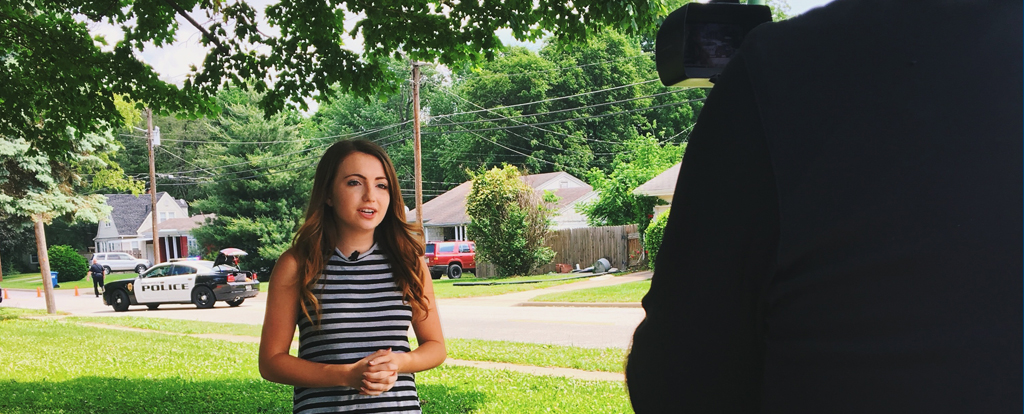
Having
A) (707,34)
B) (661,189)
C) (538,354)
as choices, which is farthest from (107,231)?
(707,34)

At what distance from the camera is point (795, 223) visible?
94cm

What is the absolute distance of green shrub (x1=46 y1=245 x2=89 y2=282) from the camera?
45094 millimetres

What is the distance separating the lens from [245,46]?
25.7ft

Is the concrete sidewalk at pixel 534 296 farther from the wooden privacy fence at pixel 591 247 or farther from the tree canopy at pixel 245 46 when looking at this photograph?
the tree canopy at pixel 245 46

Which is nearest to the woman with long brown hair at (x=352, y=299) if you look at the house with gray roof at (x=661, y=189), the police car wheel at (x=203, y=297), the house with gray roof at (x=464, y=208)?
the police car wheel at (x=203, y=297)

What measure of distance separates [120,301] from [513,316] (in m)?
12.9

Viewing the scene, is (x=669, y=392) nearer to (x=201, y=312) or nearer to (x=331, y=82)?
(x=331, y=82)

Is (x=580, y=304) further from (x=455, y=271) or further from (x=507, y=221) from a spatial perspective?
(x=455, y=271)

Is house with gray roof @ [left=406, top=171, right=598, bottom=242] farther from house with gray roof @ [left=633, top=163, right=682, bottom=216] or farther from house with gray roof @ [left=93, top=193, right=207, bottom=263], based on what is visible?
house with gray roof @ [left=93, top=193, right=207, bottom=263]

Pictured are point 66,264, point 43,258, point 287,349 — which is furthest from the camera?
point 66,264

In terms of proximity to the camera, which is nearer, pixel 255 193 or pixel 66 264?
pixel 255 193

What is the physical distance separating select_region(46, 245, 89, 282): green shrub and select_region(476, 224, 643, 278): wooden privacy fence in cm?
2711

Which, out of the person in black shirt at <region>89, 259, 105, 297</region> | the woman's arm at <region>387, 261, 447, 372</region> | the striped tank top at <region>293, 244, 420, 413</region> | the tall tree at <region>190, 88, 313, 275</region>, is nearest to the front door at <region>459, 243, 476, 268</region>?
the tall tree at <region>190, 88, 313, 275</region>

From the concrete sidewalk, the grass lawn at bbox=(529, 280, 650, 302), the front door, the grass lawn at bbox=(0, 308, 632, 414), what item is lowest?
the concrete sidewalk
